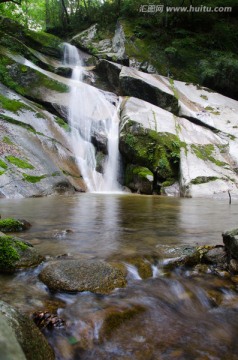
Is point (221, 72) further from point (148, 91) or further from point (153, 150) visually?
point (153, 150)

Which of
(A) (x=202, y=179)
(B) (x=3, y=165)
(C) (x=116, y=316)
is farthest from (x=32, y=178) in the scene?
(C) (x=116, y=316)

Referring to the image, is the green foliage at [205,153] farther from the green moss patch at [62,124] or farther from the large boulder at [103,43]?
the large boulder at [103,43]

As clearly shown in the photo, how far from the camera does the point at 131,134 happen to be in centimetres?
1788

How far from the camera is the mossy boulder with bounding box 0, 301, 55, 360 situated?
2110mm

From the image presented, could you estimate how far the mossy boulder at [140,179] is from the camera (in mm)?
16922

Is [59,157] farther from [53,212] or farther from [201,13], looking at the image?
[201,13]

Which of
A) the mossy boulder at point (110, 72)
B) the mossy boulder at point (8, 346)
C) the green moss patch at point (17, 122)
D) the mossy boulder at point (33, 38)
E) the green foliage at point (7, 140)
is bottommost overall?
the mossy boulder at point (8, 346)

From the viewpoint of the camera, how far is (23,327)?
7.36 ft

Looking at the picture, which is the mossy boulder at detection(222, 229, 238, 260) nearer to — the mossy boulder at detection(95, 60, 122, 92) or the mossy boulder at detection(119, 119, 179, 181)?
the mossy boulder at detection(119, 119, 179, 181)

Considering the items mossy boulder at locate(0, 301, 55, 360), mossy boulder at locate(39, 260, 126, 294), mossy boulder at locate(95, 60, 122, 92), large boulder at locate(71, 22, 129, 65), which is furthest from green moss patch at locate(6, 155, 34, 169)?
large boulder at locate(71, 22, 129, 65)

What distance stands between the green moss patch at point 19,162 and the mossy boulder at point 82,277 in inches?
406

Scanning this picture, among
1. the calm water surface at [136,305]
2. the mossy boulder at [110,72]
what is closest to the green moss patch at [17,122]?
the mossy boulder at [110,72]

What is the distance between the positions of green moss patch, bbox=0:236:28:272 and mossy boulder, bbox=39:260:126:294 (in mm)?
492

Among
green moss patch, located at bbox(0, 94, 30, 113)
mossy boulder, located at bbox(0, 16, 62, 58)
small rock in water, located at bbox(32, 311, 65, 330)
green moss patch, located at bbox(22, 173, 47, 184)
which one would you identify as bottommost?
green moss patch, located at bbox(22, 173, 47, 184)
